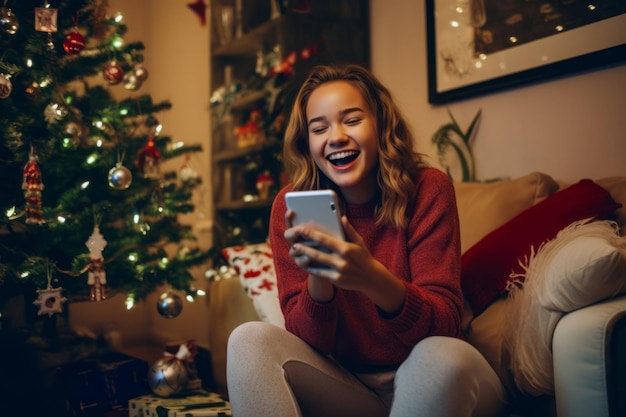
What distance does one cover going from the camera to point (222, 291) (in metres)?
2.03

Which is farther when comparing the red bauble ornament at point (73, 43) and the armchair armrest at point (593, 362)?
the red bauble ornament at point (73, 43)

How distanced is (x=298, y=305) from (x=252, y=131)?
1.74m

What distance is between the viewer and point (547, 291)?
1.16 metres

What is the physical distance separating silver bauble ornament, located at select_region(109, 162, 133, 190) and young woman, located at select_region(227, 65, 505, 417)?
67 cm

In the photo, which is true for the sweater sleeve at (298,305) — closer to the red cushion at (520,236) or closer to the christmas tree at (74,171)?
the red cushion at (520,236)

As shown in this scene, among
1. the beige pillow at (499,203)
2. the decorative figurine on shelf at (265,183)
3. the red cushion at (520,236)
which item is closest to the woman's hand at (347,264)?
the red cushion at (520,236)

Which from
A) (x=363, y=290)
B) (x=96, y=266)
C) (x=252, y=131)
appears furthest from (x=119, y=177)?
(x=363, y=290)

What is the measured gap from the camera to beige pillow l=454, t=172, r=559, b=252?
63.2 inches

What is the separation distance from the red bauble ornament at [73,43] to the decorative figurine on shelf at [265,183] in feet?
3.57

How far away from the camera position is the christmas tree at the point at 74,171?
5.85 ft

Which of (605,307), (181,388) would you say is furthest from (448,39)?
(181,388)

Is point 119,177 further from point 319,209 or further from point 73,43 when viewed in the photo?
point 319,209

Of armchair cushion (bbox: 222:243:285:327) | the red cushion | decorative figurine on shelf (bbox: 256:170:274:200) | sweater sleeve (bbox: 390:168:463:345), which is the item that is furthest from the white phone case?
decorative figurine on shelf (bbox: 256:170:274:200)

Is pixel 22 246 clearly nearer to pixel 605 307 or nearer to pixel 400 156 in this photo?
pixel 400 156
